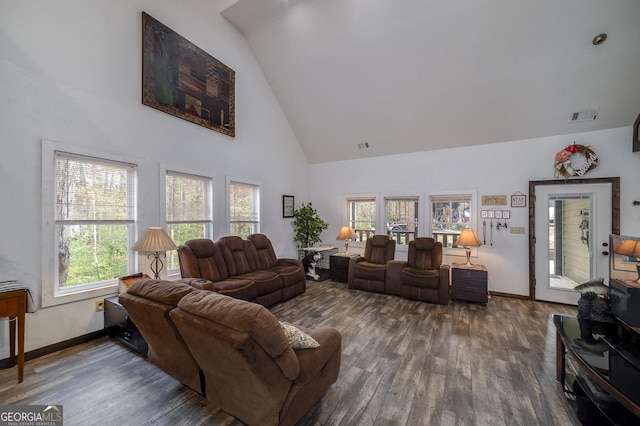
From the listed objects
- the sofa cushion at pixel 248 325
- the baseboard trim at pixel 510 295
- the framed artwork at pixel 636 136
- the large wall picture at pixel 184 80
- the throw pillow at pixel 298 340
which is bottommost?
the baseboard trim at pixel 510 295

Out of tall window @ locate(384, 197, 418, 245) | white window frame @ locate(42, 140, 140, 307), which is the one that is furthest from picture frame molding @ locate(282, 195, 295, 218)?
white window frame @ locate(42, 140, 140, 307)

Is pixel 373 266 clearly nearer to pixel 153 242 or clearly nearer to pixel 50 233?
pixel 153 242

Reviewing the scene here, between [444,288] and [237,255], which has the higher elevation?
[237,255]

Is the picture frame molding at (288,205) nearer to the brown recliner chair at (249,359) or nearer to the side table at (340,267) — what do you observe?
the side table at (340,267)

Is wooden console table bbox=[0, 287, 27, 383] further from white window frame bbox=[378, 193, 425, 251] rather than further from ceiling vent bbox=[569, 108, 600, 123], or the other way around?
ceiling vent bbox=[569, 108, 600, 123]

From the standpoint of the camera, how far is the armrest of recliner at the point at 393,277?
183 inches

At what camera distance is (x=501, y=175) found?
4.74m

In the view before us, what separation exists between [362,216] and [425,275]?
240 centimetres

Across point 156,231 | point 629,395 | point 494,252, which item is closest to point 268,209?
point 156,231

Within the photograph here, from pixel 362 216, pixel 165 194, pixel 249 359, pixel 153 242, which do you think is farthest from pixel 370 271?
pixel 249 359

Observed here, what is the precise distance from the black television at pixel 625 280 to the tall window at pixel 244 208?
4987 mm

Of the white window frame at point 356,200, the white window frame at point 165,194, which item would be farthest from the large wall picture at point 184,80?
the white window frame at point 356,200

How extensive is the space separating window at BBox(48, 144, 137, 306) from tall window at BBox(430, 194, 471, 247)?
538 cm

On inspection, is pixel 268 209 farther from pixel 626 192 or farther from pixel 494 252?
pixel 626 192
